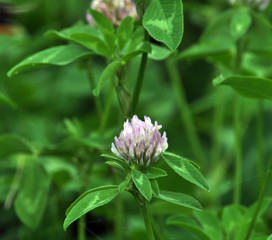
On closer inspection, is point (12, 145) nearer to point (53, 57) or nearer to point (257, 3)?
point (53, 57)

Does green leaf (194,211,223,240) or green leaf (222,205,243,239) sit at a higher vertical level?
green leaf (194,211,223,240)

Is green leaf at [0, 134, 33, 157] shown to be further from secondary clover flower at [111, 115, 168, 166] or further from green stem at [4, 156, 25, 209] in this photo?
secondary clover flower at [111, 115, 168, 166]

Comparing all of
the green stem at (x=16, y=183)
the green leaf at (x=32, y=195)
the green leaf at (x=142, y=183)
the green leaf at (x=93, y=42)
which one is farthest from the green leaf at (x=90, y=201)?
the green stem at (x=16, y=183)

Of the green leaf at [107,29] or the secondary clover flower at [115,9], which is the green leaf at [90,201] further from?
the secondary clover flower at [115,9]

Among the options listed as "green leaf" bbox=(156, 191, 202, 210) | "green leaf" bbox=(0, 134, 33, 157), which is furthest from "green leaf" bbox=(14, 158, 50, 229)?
"green leaf" bbox=(156, 191, 202, 210)

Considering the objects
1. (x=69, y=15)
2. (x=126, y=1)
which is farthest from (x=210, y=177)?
(x=69, y=15)

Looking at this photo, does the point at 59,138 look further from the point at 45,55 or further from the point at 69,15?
the point at 45,55
